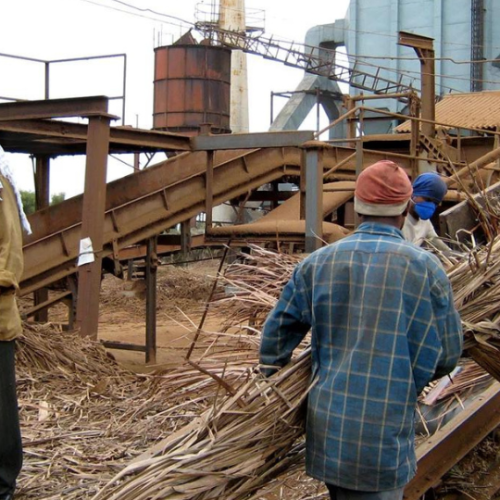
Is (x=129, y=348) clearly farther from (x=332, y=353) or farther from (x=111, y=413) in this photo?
(x=332, y=353)

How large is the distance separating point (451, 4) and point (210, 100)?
48.7 feet

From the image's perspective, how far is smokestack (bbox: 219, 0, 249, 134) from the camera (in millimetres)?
34688

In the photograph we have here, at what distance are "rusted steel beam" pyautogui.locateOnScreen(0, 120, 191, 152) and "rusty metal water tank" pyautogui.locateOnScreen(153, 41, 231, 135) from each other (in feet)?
40.4

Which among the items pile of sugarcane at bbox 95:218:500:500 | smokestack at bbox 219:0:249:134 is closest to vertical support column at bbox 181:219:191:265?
pile of sugarcane at bbox 95:218:500:500

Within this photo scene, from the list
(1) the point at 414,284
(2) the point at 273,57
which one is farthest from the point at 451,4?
(1) the point at 414,284

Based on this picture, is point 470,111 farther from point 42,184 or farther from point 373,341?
point 373,341

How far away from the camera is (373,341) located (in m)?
2.79

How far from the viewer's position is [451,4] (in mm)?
33688

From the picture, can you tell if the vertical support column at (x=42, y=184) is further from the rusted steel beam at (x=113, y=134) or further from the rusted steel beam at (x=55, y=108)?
the rusted steel beam at (x=55, y=108)

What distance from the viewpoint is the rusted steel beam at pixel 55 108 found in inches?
346

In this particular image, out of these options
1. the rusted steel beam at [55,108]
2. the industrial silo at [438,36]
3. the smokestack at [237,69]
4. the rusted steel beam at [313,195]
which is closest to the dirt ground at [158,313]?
the rusted steel beam at [313,195]

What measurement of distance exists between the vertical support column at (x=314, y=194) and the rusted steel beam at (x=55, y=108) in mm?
2191

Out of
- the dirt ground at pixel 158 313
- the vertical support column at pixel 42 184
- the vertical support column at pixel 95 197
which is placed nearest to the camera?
the vertical support column at pixel 95 197

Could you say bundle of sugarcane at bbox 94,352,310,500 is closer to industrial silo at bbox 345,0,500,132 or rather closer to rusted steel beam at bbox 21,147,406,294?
rusted steel beam at bbox 21,147,406,294
